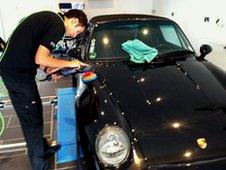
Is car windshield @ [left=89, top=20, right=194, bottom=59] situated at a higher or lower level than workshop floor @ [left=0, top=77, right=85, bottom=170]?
higher

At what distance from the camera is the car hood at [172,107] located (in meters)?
1.58

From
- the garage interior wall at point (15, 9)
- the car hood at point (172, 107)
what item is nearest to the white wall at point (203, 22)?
the car hood at point (172, 107)

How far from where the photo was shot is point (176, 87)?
2117 mm

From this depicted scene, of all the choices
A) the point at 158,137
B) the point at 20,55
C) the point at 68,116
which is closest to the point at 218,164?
the point at 158,137

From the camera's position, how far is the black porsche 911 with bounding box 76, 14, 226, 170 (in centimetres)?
157

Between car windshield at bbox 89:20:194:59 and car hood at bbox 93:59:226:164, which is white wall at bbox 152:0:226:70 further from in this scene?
car hood at bbox 93:59:226:164

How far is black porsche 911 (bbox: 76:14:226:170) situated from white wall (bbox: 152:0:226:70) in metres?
1.37

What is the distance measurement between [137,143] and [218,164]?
0.49 metres

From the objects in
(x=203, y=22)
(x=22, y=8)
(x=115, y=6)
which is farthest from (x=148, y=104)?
(x=115, y=6)

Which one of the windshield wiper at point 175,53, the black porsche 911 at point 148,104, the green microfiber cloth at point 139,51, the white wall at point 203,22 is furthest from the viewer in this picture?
the white wall at point 203,22

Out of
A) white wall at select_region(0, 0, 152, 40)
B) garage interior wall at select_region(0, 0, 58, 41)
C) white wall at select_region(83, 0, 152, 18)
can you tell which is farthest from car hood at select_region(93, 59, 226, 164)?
white wall at select_region(83, 0, 152, 18)

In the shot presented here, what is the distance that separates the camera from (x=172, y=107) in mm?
1877

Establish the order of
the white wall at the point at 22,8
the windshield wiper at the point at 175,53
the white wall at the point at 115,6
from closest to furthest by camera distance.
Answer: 1. the windshield wiper at the point at 175,53
2. the white wall at the point at 22,8
3. the white wall at the point at 115,6

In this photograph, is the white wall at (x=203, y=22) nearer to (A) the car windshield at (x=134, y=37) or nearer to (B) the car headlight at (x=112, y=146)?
(A) the car windshield at (x=134, y=37)
